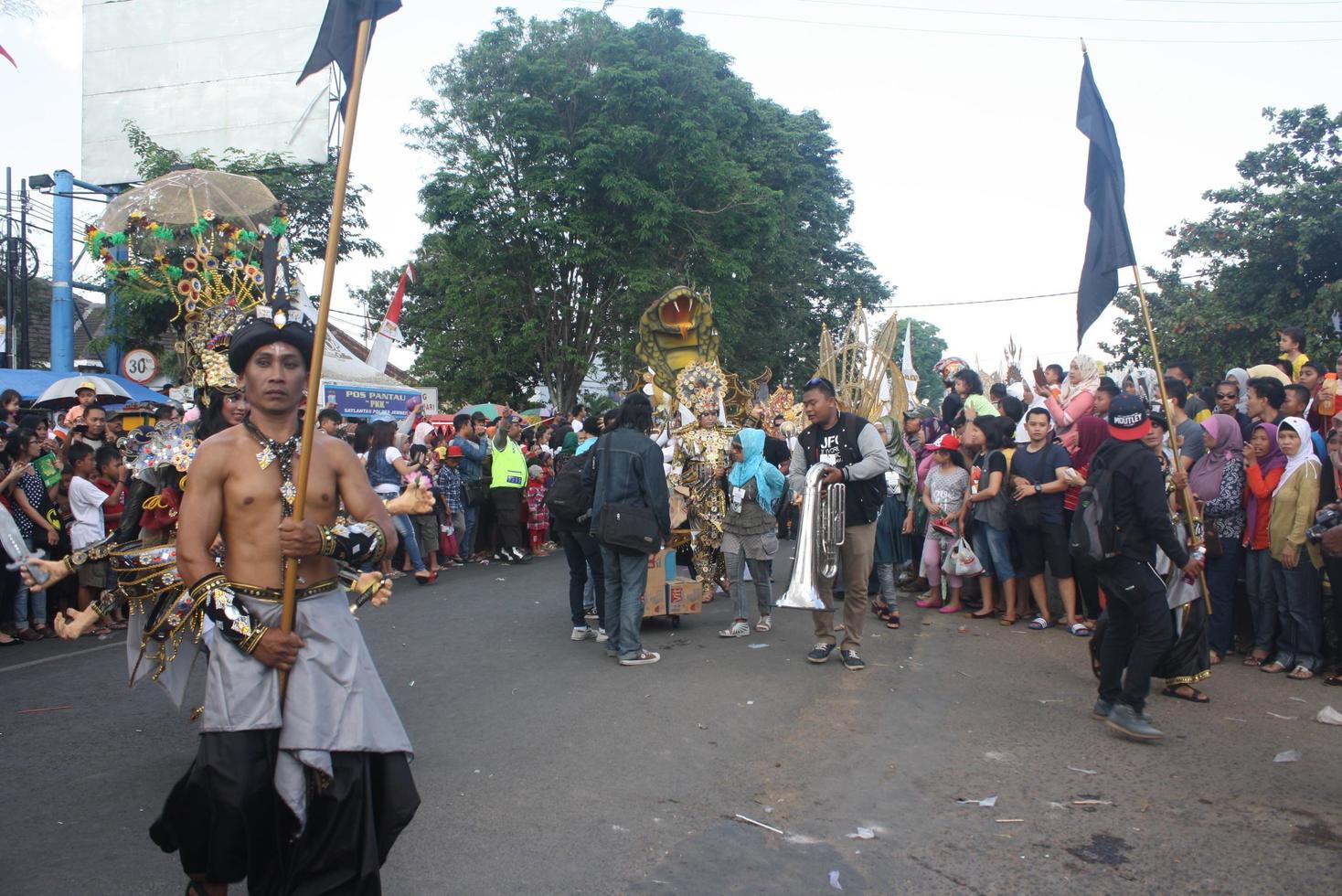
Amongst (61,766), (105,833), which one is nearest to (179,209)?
(61,766)

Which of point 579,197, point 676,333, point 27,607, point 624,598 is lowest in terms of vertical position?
point 27,607

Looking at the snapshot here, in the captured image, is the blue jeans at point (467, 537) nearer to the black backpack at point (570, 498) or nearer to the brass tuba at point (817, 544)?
the black backpack at point (570, 498)

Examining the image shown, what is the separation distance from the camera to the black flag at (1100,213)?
6.71 meters

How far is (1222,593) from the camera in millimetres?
7586

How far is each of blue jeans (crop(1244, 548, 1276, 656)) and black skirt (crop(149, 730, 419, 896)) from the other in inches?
260

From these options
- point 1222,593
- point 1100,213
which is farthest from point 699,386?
point 1222,593

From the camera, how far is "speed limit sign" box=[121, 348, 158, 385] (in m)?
20.3

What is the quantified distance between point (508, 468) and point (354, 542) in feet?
32.5

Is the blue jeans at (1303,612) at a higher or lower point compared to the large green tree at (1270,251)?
lower

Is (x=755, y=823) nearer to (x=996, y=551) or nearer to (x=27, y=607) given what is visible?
(x=996, y=551)

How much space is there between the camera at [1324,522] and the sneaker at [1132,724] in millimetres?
2163

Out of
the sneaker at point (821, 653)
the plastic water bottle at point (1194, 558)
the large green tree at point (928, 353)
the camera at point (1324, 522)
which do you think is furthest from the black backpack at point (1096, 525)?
the large green tree at point (928, 353)

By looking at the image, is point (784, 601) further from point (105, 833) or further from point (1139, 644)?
point (105, 833)

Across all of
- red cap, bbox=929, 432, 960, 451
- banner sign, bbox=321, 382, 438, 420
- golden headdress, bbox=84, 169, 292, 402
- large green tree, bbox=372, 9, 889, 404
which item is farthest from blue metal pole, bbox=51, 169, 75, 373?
red cap, bbox=929, 432, 960, 451
